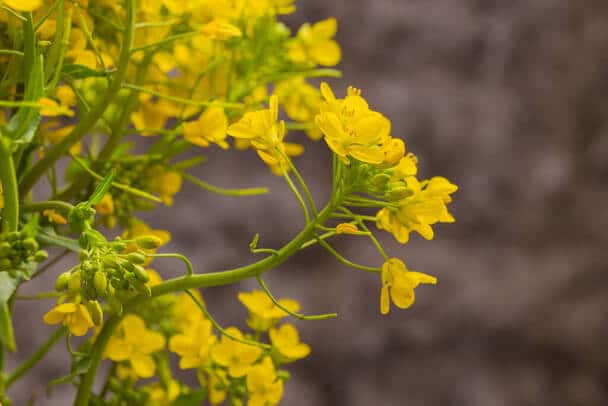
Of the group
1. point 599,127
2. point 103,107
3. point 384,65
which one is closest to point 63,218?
point 103,107

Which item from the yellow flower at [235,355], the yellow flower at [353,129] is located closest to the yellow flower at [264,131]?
the yellow flower at [353,129]

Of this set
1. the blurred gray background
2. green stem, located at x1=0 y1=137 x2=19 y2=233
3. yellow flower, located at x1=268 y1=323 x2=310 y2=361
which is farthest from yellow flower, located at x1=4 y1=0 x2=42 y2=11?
the blurred gray background

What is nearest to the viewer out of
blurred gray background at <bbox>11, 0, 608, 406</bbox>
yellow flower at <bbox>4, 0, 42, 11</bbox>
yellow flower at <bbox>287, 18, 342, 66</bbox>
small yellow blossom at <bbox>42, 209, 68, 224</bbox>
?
yellow flower at <bbox>4, 0, 42, 11</bbox>

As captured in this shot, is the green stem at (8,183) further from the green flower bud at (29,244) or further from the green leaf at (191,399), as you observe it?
the green leaf at (191,399)

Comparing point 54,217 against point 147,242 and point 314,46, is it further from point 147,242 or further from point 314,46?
point 314,46

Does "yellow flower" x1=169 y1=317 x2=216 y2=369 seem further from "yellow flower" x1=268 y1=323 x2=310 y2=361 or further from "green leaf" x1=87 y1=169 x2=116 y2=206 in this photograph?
"green leaf" x1=87 y1=169 x2=116 y2=206
